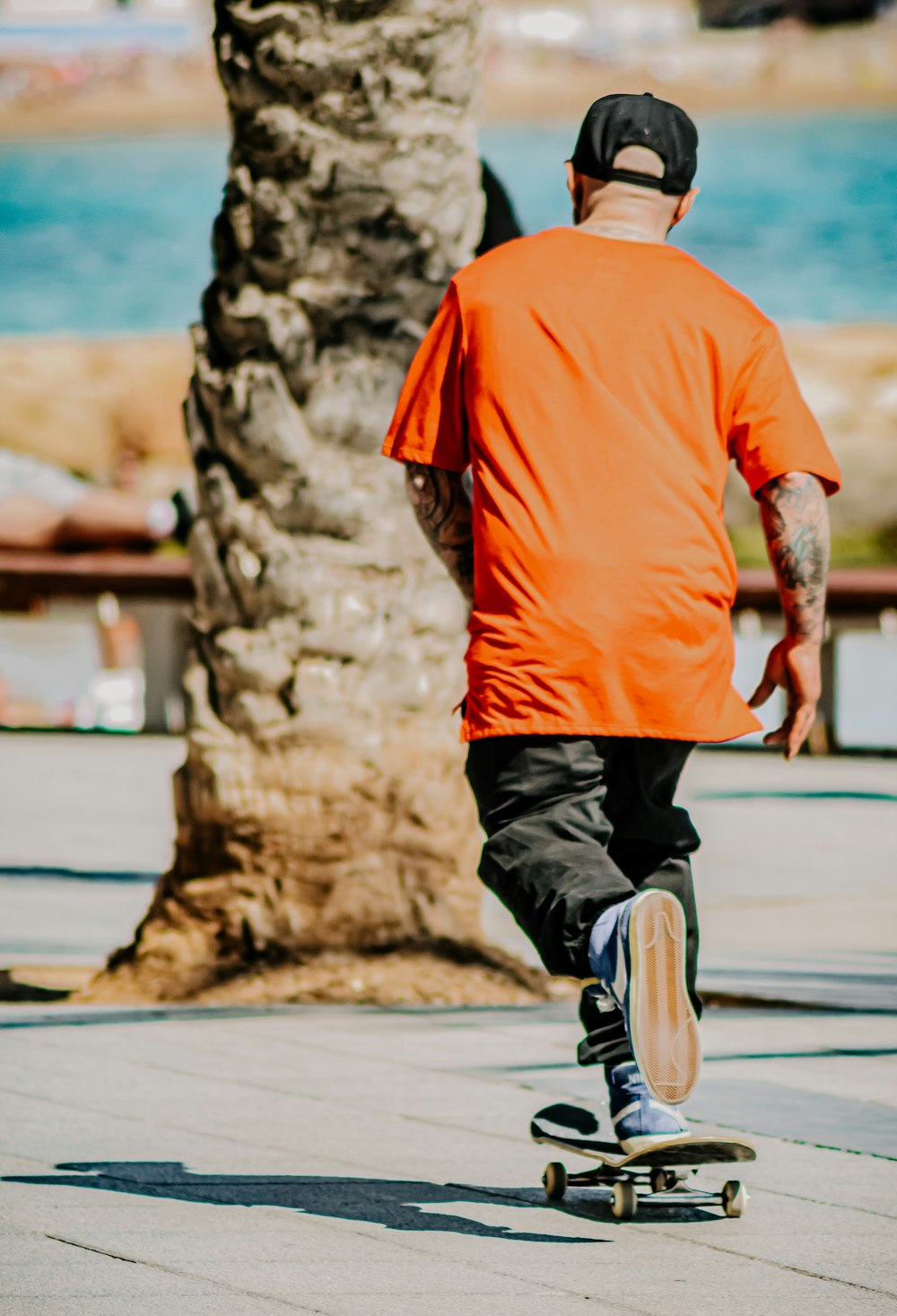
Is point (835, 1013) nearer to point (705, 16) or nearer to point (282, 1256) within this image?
point (282, 1256)

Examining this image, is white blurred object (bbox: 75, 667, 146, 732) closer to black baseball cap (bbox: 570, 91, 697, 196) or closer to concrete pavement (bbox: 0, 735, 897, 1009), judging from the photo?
concrete pavement (bbox: 0, 735, 897, 1009)

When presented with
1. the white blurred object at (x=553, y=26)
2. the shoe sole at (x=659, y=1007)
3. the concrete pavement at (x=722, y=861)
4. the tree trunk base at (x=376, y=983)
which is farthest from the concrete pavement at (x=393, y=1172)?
the white blurred object at (x=553, y=26)

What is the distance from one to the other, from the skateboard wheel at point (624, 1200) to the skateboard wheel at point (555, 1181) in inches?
4.5

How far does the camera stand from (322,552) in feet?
18.3

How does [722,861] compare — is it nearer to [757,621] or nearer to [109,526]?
[757,621]

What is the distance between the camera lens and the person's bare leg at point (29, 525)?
1603cm

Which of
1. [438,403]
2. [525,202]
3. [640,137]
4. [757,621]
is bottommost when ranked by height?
[757,621]

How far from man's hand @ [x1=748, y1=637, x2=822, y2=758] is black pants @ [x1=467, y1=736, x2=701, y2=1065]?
0.20 m

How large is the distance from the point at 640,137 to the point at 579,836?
3.87ft

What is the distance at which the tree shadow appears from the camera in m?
3.39


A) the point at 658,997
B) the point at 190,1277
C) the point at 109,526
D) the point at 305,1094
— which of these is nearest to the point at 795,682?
the point at 658,997

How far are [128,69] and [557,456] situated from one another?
3074 centimetres

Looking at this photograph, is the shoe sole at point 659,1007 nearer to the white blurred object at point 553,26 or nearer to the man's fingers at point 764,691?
the man's fingers at point 764,691

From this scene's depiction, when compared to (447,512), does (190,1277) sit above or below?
below
